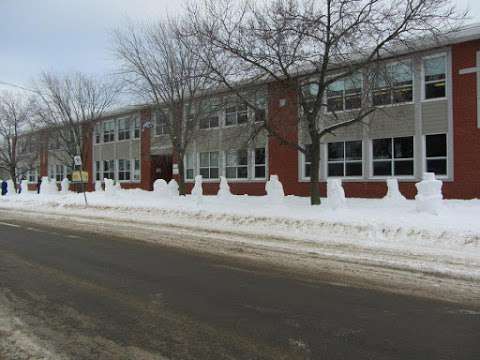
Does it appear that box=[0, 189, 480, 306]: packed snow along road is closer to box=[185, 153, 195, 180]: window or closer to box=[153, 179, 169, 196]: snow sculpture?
box=[153, 179, 169, 196]: snow sculpture

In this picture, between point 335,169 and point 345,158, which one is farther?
point 335,169

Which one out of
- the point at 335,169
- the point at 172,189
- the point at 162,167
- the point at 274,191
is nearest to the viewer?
the point at 274,191

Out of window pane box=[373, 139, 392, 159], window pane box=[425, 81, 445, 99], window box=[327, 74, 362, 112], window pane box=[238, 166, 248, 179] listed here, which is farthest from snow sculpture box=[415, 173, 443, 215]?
window pane box=[238, 166, 248, 179]

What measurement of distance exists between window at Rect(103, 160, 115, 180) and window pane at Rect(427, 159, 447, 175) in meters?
25.5

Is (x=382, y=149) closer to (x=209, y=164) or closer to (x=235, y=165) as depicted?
(x=235, y=165)

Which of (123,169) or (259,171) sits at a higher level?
(123,169)

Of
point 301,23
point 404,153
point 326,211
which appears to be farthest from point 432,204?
point 404,153

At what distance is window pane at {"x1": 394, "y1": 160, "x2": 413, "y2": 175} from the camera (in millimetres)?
21062

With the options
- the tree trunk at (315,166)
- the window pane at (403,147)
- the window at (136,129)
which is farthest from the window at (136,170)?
the tree trunk at (315,166)

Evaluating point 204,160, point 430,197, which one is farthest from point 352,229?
point 204,160

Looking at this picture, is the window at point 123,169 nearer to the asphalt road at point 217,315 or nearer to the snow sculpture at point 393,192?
the snow sculpture at point 393,192

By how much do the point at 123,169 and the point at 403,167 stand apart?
2296cm

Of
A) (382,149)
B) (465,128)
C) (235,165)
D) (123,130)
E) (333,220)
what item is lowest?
(333,220)

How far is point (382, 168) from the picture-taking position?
72.0 ft
